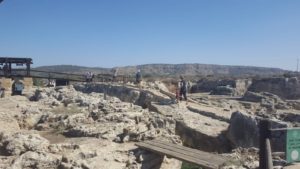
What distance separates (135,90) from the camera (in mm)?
24484

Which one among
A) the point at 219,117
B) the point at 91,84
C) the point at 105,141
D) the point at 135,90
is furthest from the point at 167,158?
the point at 91,84

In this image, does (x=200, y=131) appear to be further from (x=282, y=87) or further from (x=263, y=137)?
(x=282, y=87)

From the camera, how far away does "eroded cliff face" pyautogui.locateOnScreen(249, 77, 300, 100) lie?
5225 cm

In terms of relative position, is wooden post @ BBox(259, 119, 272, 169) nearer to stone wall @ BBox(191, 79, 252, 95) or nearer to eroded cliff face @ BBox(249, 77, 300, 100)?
eroded cliff face @ BBox(249, 77, 300, 100)

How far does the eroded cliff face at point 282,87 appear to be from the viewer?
5225 cm

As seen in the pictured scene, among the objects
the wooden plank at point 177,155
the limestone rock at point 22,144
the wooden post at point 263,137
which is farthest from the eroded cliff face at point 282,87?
the wooden post at point 263,137

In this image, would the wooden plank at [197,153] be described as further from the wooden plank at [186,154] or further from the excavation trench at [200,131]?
the excavation trench at [200,131]

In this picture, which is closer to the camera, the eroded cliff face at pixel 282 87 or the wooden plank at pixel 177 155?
the wooden plank at pixel 177 155

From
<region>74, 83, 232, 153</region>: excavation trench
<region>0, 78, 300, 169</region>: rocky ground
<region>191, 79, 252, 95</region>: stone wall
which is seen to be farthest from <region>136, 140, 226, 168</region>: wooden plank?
<region>191, 79, 252, 95</region>: stone wall

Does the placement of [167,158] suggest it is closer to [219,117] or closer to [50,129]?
[50,129]

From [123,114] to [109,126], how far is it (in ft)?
4.82

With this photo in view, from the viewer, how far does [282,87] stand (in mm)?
53312

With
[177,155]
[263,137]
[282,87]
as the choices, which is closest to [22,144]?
[177,155]

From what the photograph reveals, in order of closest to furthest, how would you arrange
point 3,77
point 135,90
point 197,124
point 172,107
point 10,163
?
1. point 10,163
2. point 197,124
3. point 172,107
4. point 135,90
5. point 3,77
